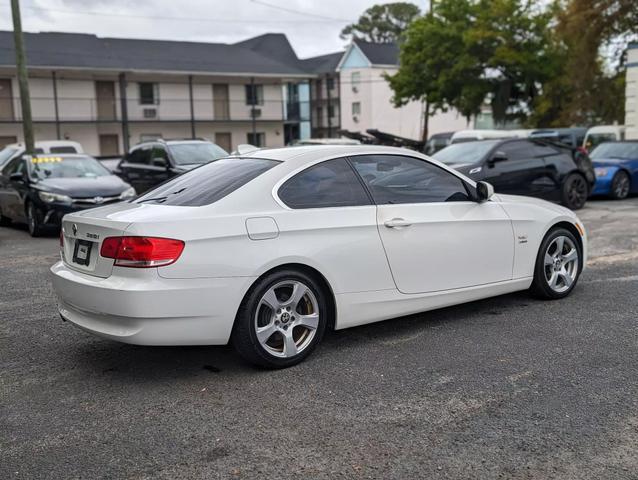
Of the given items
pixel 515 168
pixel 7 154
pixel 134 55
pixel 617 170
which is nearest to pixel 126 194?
pixel 515 168

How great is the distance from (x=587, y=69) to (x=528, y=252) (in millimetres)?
25972

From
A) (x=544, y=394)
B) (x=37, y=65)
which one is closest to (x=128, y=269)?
(x=544, y=394)

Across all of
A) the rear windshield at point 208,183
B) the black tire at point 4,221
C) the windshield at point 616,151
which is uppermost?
the rear windshield at point 208,183

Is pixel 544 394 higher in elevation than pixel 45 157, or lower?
lower

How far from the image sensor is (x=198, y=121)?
40500mm

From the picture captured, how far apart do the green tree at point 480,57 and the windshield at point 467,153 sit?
78.3 ft

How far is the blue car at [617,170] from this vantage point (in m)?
16.3

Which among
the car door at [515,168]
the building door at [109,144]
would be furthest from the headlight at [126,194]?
the building door at [109,144]

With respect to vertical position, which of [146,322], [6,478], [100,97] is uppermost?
[100,97]

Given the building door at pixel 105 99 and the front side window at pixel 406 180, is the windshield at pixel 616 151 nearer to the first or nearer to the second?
the front side window at pixel 406 180

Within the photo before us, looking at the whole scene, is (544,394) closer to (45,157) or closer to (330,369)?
(330,369)

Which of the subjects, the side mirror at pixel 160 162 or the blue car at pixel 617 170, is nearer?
the side mirror at pixel 160 162

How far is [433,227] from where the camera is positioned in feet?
17.9

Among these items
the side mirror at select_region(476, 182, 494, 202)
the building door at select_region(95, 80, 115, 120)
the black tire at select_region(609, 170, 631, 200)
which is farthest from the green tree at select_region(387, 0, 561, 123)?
the side mirror at select_region(476, 182, 494, 202)
